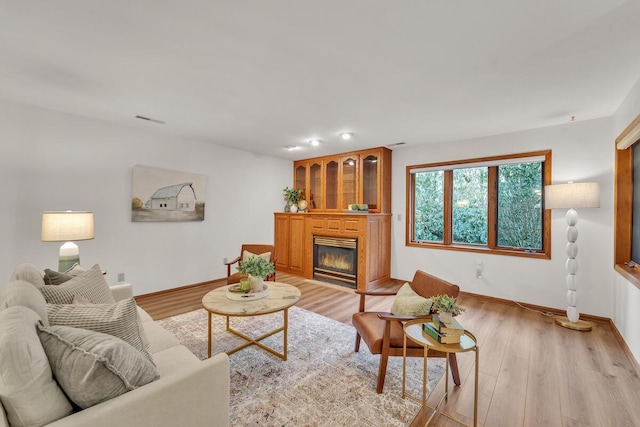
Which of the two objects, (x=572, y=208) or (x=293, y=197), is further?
(x=293, y=197)

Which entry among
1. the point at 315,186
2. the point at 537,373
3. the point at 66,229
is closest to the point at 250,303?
the point at 66,229

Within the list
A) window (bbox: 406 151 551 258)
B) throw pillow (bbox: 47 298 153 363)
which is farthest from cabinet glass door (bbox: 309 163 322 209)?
throw pillow (bbox: 47 298 153 363)

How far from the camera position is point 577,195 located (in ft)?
10.2

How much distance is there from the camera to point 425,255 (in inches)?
188

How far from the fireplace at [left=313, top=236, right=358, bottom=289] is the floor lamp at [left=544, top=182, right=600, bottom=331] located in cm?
267

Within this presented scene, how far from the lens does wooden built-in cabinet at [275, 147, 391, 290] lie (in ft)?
15.5

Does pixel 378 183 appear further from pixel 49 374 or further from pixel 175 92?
pixel 49 374

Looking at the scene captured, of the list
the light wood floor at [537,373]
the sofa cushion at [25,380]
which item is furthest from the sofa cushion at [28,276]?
the light wood floor at [537,373]

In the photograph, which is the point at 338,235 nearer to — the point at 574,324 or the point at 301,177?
the point at 301,177

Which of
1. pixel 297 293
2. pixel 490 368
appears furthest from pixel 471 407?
pixel 297 293

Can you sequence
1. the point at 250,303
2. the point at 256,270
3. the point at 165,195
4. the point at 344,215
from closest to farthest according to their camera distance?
the point at 250,303 → the point at 256,270 → the point at 165,195 → the point at 344,215

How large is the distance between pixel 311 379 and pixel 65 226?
108 inches

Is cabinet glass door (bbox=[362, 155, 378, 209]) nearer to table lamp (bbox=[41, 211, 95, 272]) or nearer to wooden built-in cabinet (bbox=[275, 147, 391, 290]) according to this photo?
wooden built-in cabinet (bbox=[275, 147, 391, 290])

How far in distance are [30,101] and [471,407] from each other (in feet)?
16.4
